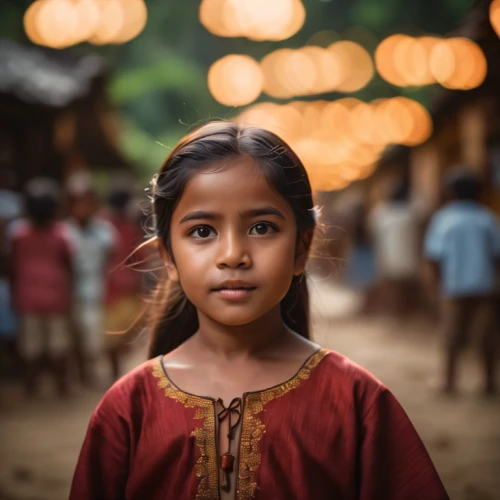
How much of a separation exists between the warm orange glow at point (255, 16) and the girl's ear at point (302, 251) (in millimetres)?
8250

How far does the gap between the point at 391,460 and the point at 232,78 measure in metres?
13.0

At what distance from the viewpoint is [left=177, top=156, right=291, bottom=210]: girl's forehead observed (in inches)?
73.2

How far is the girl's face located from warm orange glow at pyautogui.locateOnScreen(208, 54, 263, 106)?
12.3 metres

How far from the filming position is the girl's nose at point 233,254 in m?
1.80

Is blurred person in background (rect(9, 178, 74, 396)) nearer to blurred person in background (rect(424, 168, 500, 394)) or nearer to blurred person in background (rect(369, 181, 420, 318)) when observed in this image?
blurred person in background (rect(424, 168, 500, 394))

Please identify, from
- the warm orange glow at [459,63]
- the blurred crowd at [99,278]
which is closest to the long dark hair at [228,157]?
the blurred crowd at [99,278]

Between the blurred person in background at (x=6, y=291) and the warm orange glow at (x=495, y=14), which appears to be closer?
the warm orange glow at (x=495, y=14)

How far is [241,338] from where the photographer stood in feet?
6.47

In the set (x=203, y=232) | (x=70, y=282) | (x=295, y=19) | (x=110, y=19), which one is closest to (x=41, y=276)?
(x=70, y=282)

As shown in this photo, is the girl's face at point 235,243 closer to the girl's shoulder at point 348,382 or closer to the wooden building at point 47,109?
the girl's shoulder at point 348,382

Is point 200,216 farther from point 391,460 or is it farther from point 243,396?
point 391,460

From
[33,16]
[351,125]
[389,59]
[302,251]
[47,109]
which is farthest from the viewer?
[351,125]

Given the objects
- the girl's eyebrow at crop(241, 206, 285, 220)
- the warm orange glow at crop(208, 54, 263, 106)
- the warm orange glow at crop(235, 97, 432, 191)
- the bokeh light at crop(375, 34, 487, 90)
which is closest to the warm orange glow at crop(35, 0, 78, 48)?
the warm orange glow at crop(208, 54, 263, 106)

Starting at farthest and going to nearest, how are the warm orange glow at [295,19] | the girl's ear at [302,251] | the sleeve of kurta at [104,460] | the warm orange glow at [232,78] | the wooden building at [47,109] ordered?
1. the warm orange glow at [232,78]
2. the warm orange glow at [295,19]
3. the wooden building at [47,109]
4. the girl's ear at [302,251]
5. the sleeve of kurta at [104,460]
